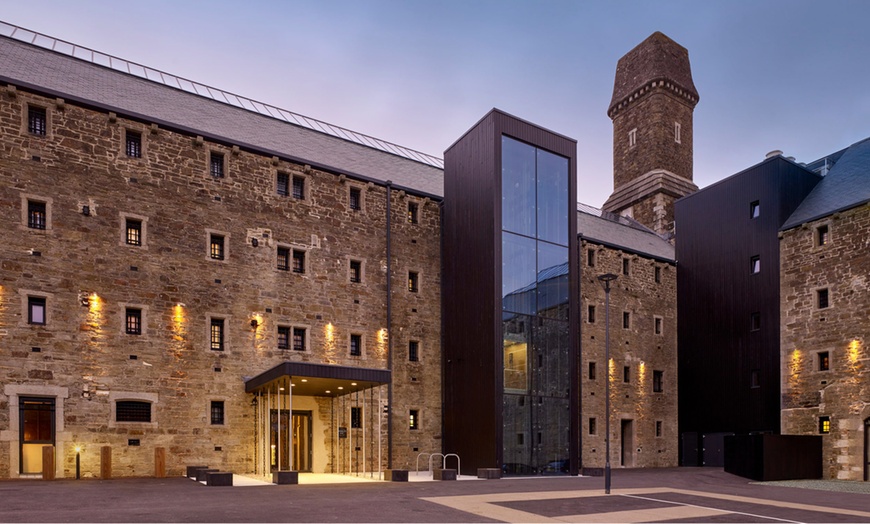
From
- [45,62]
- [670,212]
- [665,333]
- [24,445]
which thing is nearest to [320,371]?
[24,445]

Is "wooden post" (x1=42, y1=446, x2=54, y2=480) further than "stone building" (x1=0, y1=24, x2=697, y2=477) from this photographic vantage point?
No

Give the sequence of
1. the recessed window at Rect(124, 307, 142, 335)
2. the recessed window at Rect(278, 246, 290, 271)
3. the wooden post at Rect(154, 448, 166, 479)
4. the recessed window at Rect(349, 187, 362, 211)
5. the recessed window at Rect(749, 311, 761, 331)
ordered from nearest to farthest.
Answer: the wooden post at Rect(154, 448, 166, 479)
the recessed window at Rect(124, 307, 142, 335)
the recessed window at Rect(278, 246, 290, 271)
the recessed window at Rect(349, 187, 362, 211)
the recessed window at Rect(749, 311, 761, 331)

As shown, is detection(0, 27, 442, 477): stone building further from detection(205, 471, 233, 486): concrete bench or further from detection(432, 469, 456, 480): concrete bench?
detection(205, 471, 233, 486): concrete bench

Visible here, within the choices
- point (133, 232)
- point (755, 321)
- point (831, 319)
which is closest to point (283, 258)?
point (133, 232)

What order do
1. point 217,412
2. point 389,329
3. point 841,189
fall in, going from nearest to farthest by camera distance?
point 217,412 → point 389,329 → point 841,189

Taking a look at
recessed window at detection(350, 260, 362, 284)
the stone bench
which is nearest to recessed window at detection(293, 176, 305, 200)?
recessed window at detection(350, 260, 362, 284)

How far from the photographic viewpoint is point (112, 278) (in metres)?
21.7

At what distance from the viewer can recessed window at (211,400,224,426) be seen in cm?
2328

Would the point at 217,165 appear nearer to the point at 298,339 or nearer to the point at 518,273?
the point at 298,339

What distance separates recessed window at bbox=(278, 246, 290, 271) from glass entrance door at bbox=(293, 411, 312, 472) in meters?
5.75

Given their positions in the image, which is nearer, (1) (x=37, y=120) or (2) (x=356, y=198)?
(1) (x=37, y=120)

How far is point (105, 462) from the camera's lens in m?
20.3

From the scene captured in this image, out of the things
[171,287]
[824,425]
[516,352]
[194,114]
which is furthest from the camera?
[824,425]

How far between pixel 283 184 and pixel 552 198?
11819 mm
